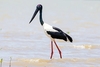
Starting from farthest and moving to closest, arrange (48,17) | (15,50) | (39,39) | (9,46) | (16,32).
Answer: (48,17) < (16,32) < (39,39) < (9,46) < (15,50)

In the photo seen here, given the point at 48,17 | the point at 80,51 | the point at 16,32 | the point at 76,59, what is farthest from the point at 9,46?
the point at 48,17

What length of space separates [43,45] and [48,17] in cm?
1357

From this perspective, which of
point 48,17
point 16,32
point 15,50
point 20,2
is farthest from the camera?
point 20,2

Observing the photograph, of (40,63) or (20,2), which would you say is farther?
(20,2)

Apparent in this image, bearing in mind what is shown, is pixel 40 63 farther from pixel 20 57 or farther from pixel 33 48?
pixel 33 48

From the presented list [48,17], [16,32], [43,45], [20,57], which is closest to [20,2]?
[48,17]

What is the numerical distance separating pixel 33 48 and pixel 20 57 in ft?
5.99

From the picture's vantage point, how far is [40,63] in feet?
32.7

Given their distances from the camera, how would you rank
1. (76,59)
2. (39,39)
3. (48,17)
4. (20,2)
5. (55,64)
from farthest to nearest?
1. (20,2)
2. (48,17)
3. (39,39)
4. (76,59)
5. (55,64)

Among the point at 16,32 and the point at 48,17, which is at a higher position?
the point at 48,17

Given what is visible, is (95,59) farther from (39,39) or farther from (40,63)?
(39,39)

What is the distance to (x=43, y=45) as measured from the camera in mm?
13516

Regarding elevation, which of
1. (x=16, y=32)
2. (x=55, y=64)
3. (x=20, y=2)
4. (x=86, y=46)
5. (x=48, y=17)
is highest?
(x=20, y=2)

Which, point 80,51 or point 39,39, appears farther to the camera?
point 39,39
